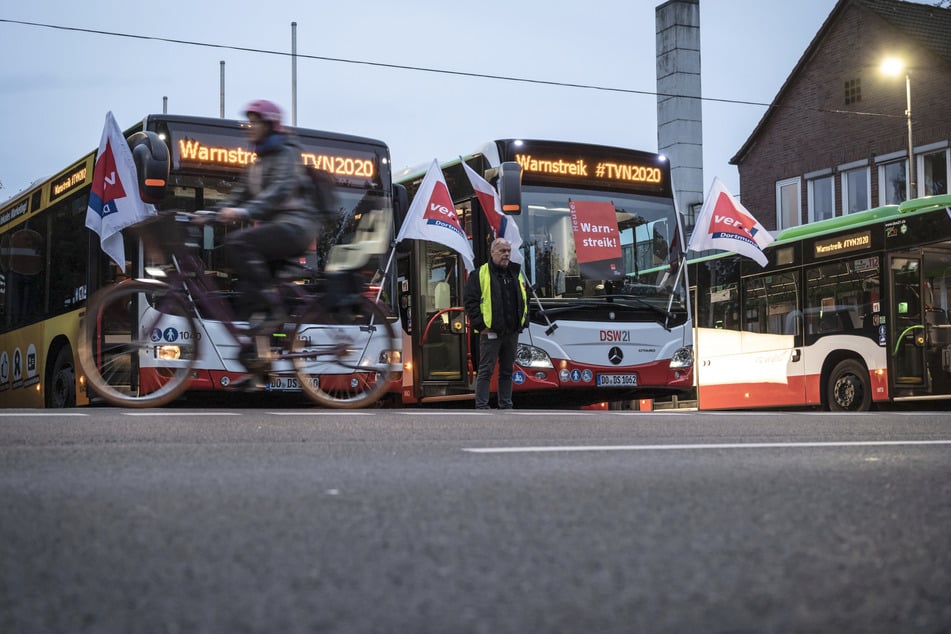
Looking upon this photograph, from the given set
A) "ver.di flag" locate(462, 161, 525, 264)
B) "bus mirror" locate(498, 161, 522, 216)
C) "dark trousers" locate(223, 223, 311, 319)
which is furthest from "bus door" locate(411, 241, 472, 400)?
"dark trousers" locate(223, 223, 311, 319)

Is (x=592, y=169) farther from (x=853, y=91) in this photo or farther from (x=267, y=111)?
(x=853, y=91)

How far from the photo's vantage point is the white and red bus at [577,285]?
50.1ft

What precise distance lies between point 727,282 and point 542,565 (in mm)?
18996

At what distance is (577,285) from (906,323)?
18.5ft

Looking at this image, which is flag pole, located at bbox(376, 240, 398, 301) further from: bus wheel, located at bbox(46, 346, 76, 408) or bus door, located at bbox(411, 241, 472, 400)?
bus wheel, located at bbox(46, 346, 76, 408)

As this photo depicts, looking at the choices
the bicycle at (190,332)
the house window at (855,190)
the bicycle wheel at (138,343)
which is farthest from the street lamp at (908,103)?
the bicycle wheel at (138,343)

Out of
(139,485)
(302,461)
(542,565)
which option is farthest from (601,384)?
(542,565)

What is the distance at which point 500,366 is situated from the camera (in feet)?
45.4

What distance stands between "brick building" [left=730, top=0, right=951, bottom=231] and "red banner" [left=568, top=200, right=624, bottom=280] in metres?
21.0

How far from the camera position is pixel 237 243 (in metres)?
9.16

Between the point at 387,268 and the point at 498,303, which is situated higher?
the point at 387,268

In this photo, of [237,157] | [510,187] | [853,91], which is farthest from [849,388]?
[853,91]

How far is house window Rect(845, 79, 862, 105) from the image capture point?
3728cm

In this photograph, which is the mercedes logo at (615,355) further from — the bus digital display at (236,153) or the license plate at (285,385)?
the license plate at (285,385)
